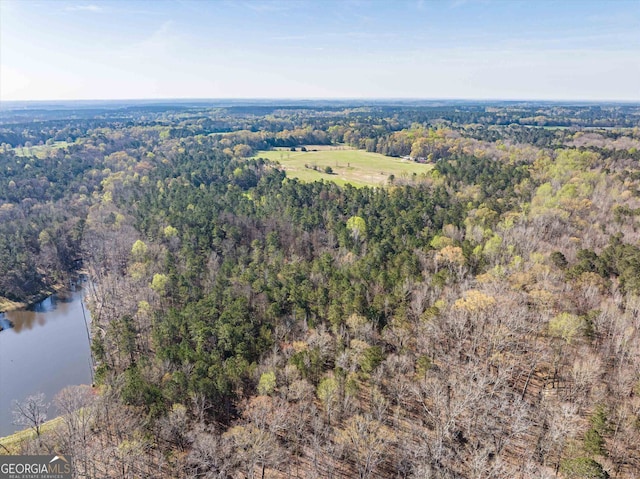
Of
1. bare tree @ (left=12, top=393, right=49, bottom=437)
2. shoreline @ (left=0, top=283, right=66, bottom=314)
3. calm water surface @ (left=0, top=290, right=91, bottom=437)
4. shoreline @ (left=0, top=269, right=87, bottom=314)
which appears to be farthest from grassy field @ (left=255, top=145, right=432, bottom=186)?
bare tree @ (left=12, top=393, right=49, bottom=437)

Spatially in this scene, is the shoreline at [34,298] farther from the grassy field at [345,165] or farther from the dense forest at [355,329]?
the grassy field at [345,165]

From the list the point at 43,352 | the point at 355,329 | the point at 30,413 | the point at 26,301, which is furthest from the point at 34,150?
the point at 355,329

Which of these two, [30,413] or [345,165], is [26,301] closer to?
[30,413]

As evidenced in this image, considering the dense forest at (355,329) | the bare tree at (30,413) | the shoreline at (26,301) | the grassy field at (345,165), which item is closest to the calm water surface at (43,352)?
the shoreline at (26,301)

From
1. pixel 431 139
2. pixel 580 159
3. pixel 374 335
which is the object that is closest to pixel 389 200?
pixel 374 335

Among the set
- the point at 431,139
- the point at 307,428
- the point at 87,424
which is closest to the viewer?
the point at 87,424

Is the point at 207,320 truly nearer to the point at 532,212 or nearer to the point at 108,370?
the point at 108,370
